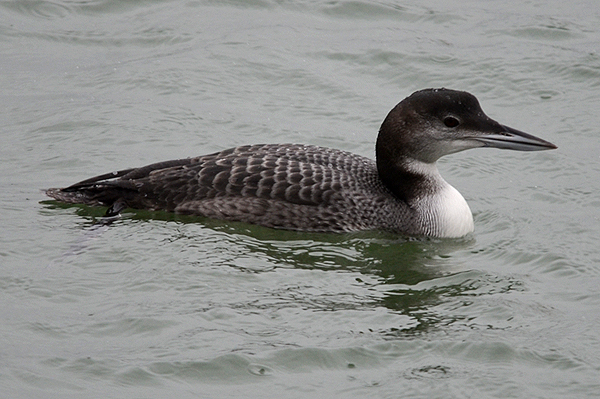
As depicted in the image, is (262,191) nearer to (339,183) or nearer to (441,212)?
(339,183)

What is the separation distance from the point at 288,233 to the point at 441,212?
1103 millimetres

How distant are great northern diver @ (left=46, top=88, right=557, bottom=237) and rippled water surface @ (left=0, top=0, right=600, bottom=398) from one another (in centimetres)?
12

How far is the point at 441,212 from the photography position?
27.7 feet

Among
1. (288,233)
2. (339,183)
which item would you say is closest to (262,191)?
(288,233)

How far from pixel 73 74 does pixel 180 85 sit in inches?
40.1

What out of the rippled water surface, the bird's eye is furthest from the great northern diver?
the rippled water surface

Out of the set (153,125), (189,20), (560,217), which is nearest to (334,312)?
(560,217)

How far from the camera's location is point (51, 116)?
10.2 meters

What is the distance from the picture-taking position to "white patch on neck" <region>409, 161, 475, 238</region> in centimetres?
844

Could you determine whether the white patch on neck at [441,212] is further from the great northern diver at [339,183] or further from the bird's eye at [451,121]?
the bird's eye at [451,121]

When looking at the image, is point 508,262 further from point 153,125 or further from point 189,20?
point 189,20

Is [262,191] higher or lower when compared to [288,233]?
higher

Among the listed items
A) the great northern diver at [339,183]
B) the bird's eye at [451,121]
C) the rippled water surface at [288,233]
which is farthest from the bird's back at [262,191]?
the bird's eye at [451,121]

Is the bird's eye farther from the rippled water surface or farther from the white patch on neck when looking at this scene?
the rippled water surface
